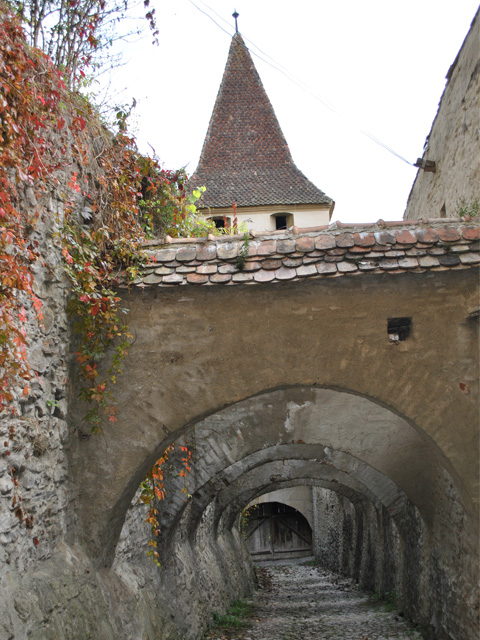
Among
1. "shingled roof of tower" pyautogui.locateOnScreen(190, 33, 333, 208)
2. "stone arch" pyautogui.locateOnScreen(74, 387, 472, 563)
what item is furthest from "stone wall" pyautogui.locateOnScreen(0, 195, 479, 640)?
"shingled roof of tower" pyautogui.locateOnScreen(190, 33, 333, 208)

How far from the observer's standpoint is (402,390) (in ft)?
16.7

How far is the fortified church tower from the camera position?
19.5 meters

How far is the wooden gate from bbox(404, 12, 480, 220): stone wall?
2100 cm

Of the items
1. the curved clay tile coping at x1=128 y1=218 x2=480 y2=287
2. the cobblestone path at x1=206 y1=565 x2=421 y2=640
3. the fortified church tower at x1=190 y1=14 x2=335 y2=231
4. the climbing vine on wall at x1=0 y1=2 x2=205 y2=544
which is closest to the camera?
the climbing vine on wall at x1=0 y1=2 x2=205 y2=544

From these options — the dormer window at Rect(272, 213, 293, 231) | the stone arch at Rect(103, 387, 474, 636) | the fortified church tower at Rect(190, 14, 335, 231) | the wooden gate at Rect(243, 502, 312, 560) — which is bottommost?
the wooden gate at Rect(243, 502, 312, 560)

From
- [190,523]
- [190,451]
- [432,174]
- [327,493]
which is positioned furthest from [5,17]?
[327,493]

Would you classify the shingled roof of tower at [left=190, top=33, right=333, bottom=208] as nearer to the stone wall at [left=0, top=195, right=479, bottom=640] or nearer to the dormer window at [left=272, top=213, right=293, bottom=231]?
the dormer window at [left=272, top=213, right=293, bottom=231]

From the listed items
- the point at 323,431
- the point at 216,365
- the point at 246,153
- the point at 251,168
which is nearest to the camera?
the point at 216,365

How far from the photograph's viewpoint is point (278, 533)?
28.4 meters

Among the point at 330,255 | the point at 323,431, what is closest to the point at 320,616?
the point at 323,431

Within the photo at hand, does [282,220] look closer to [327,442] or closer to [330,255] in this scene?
[327,442]

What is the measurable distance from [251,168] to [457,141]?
13076 mm

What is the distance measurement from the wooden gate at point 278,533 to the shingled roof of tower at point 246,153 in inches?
571

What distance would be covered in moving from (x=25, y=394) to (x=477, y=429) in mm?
3321
